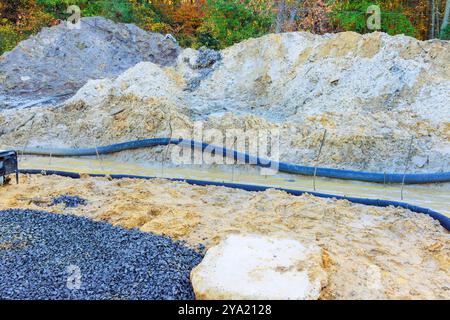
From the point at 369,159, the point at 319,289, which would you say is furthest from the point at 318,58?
the point at 319,289

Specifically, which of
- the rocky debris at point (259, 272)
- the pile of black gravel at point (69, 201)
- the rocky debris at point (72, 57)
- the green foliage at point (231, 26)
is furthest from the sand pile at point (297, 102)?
the rocky debris at point (259, 272)

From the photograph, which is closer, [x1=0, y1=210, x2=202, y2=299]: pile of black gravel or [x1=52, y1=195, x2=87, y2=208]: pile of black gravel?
[x1=0, y1=210, x2=202, y2=299]: pile of black gravel

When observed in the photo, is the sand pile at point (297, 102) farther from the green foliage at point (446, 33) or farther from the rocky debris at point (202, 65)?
the green foliage at point (446, 33)

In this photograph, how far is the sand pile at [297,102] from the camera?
883cm

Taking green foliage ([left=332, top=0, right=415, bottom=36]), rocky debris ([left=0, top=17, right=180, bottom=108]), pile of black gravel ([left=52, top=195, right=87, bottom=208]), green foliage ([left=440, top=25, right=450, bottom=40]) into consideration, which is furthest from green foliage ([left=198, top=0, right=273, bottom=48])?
pile of black gravel ([left=52, top=195, right=87, bottom=208])

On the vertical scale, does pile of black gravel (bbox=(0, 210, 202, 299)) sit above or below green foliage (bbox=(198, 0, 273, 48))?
below

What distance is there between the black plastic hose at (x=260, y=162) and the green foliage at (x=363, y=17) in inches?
343

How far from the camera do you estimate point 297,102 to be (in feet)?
35.4

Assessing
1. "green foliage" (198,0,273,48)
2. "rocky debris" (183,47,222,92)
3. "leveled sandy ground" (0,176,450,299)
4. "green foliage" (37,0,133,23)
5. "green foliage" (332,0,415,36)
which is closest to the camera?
"leveled sandy ground" (0,176,450,299)

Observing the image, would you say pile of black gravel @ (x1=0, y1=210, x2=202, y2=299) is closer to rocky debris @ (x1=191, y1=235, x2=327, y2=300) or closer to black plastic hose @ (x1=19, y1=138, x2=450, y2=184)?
rocky debris @ (x1=191, y1=235, x2=327, y2=300)

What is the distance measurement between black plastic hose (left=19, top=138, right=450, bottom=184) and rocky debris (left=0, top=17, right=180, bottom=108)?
3413mm

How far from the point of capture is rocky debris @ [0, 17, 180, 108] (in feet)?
43.8

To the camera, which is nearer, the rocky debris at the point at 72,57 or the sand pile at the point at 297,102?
the sand pile at the point at 297,102

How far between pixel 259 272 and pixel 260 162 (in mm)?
4983
